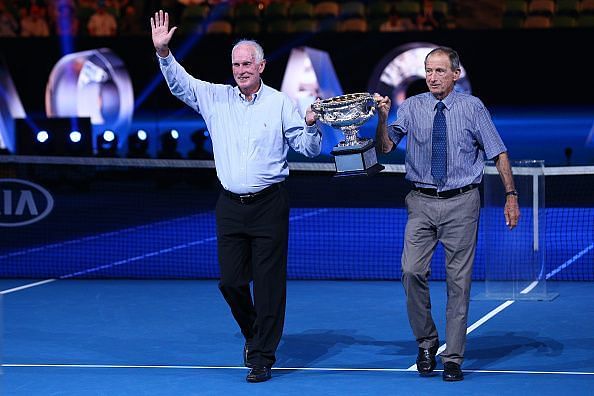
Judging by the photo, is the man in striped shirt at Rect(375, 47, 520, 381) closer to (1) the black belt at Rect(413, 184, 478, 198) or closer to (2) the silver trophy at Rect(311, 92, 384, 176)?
(1) the black belt at Rect(413, 184, 478, 198)

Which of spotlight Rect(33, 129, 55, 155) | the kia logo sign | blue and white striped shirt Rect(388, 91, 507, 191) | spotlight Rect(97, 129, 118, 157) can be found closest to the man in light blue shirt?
blue and white striped shirt Rect(388, 91, 507, 191)

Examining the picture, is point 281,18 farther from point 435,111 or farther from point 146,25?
point 435,111

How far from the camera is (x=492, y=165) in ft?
36.4

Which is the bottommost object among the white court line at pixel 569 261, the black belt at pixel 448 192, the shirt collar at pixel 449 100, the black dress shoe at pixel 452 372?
the white court line at pixel 569 261

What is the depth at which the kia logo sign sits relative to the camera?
12961mm

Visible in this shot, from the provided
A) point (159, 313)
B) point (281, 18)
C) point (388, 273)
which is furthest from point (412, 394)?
point (281, 18)

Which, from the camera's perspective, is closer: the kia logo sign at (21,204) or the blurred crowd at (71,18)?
the kia logo sign at (21,204)

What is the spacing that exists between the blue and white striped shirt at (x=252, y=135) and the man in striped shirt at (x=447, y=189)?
0.60 meters

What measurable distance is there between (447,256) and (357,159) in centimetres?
85

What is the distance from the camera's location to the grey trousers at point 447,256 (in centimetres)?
695

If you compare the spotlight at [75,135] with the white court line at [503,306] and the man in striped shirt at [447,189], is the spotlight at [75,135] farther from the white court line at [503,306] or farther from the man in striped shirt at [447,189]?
the man in striped shirt at [447,189]

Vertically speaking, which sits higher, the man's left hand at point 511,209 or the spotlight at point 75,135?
the man's left hand at point 511,209

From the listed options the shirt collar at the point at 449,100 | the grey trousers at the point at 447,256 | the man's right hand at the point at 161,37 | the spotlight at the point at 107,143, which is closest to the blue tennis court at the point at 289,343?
the grey trousers at the point at 447,256

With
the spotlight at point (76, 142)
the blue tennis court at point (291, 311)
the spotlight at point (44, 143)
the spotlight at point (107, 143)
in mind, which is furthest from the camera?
the spotlight at point (44, 143)
